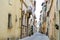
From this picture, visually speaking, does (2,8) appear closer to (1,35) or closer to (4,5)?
(4,5)

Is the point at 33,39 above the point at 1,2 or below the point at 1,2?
below

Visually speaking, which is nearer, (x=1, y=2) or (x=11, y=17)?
(x=1, y=2)

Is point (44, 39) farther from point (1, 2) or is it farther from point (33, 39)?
→ point (1, 2)

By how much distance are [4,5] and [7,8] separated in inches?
24.2

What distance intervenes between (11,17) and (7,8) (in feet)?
3.97

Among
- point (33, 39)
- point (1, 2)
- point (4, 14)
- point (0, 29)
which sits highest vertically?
point (1, 2)

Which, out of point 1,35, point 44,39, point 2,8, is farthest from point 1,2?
point 44,39

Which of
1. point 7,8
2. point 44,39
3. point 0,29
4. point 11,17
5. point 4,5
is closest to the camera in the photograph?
point 0,29

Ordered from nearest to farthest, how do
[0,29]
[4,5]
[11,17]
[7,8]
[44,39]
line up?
[0,29] < [4,5] < [7,8] < [11,17] < [44,39]

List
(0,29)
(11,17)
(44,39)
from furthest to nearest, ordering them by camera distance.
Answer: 1. (44,39)
2. (11,17)
3. (0,29)

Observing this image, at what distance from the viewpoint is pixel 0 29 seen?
297 inches

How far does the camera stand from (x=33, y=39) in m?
12.5

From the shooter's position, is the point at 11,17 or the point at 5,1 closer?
the point at 5,1

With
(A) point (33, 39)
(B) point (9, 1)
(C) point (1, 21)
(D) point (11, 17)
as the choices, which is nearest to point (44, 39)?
(A) point (33, 39)
